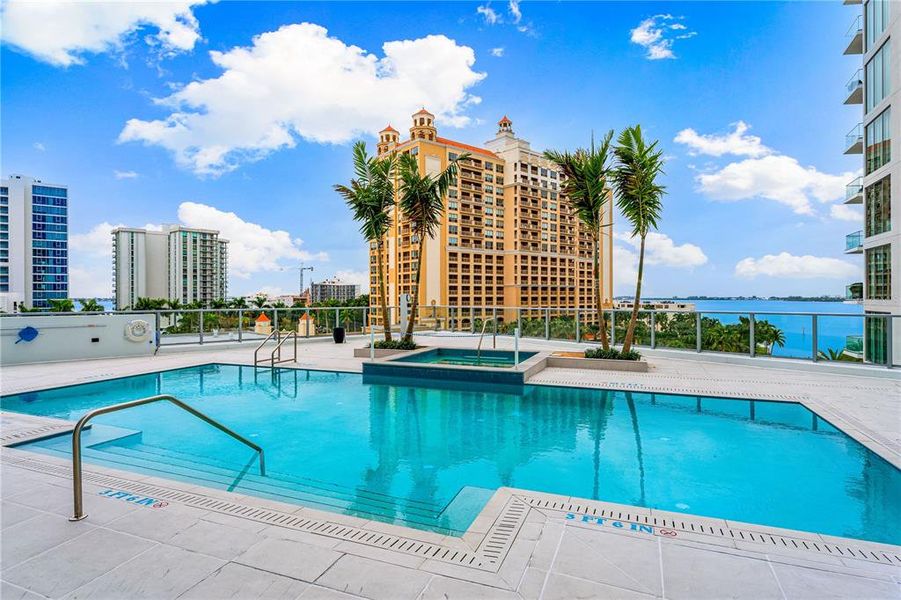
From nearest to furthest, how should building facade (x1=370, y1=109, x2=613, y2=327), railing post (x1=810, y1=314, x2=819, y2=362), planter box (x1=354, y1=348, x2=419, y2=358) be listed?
1. railing post (x1=810, y1=314, x2=819, y2=362)
2. planter box (x1=354, y1=348, x2=419, y2=358)
3. building facade (x1=370, y1=109, x2=613, y2=327)

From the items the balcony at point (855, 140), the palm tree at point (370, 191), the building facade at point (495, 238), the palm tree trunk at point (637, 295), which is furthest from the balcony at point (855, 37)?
the building facade at point (495, 238)

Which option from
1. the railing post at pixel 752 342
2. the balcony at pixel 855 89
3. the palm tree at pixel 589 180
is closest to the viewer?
the palm tree at pixel 589 180

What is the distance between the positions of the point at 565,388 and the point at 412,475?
3.78 metres

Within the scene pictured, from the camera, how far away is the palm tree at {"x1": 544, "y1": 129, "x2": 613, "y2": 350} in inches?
340

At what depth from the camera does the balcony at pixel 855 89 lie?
20219 millimetres

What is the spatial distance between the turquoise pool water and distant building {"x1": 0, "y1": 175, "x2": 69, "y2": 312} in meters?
81.3

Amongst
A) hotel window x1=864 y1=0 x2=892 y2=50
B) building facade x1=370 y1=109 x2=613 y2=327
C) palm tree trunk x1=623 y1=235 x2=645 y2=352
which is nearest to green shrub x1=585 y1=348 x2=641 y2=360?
palm tree trunk x1=623 y1=235 x2=645 y2=352

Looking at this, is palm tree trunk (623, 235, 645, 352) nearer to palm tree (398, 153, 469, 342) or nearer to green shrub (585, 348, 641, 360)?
green shrub (585, 348, 641, 360)

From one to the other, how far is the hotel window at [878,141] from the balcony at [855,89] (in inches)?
110

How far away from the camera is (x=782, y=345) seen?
8.91 m

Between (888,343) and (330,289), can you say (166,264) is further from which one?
Result: (888,343)

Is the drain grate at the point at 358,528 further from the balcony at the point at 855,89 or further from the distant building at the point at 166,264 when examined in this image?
the distant building at the point at 166,264

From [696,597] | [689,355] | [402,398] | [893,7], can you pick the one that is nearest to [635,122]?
[689,355]

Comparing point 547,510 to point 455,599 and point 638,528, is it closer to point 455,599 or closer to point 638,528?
point 638,528
